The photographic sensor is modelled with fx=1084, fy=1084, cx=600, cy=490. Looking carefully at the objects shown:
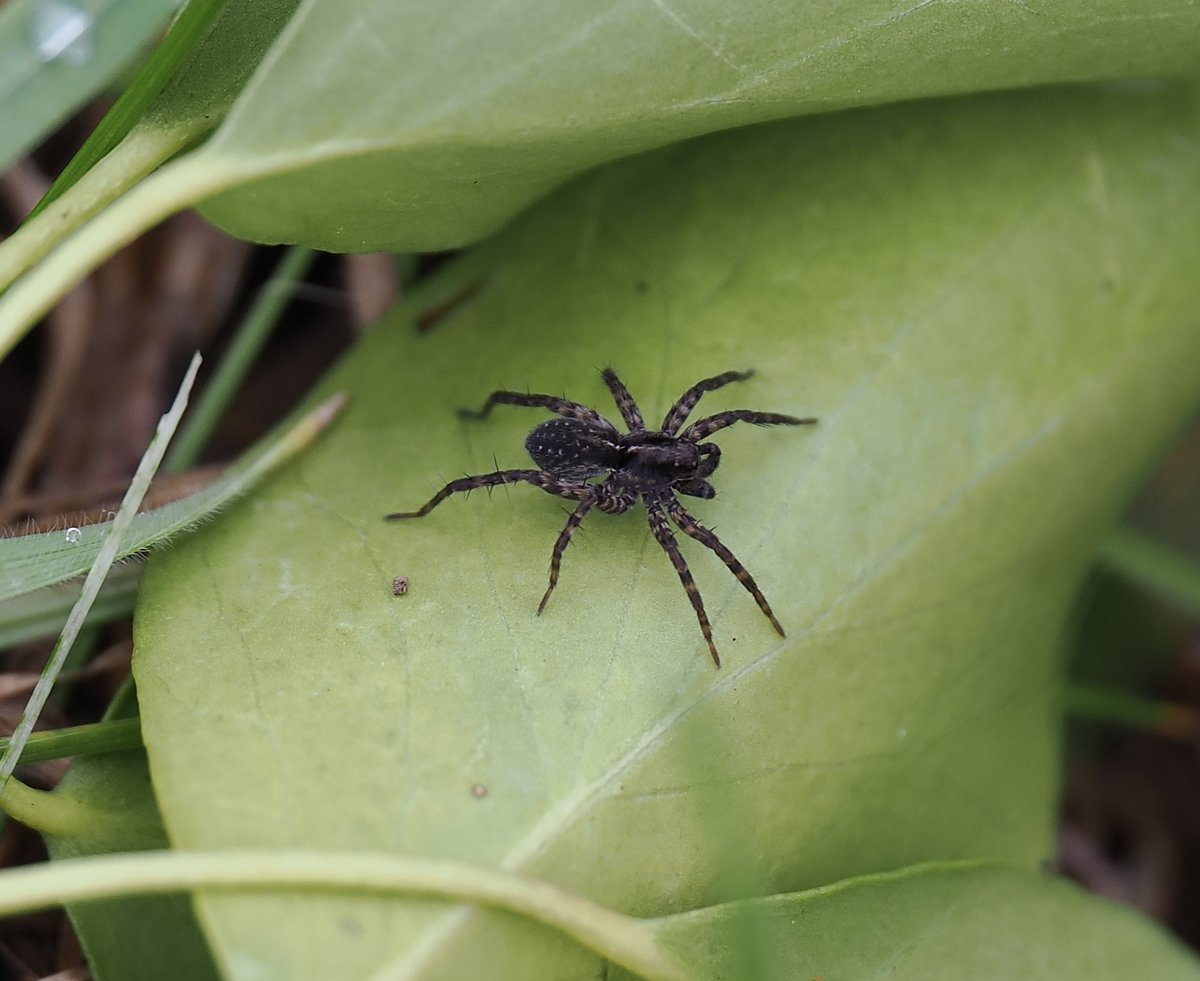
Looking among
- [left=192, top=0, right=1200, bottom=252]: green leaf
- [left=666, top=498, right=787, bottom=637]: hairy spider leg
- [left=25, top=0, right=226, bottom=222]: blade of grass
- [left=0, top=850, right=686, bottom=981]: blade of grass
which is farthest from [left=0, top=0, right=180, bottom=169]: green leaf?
[left=666, top=498, right=787, bottom=637]: hairy spider leg

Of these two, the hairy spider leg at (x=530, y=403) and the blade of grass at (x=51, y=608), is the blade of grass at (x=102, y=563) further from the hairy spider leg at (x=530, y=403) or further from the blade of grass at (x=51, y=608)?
the hairy spider leg at (x=530, y=403)

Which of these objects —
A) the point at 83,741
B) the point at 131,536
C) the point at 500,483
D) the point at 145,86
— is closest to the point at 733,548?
the point at 500,483

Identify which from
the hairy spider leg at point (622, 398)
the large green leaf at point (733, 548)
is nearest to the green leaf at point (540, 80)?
the large green leaf at point (733, 548)

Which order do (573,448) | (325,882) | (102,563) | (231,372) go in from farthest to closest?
(231,372) → (573,448) → (102,563) → (325,882)

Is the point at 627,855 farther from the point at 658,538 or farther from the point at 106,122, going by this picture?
the point at 106,122

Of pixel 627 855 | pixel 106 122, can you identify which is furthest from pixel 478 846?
pixel 106 122

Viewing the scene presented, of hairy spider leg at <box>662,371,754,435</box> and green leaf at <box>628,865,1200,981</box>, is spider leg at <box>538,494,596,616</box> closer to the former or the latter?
hairy spider leg at <box>662,371,754,435</box>

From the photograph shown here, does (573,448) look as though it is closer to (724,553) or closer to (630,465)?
(630,465)
